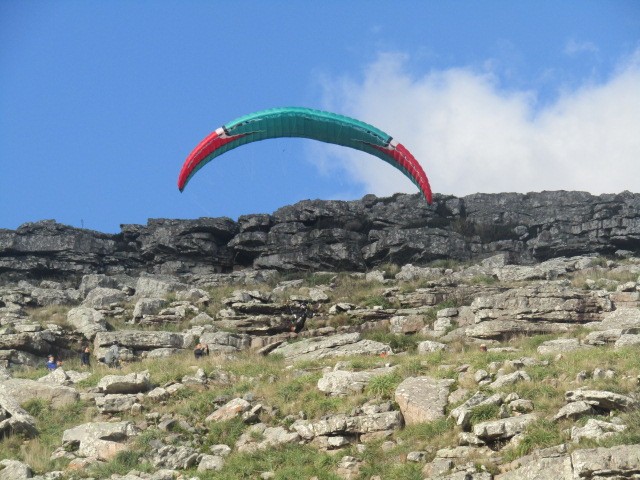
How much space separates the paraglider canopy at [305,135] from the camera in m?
31.3

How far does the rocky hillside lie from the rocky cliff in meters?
0.10

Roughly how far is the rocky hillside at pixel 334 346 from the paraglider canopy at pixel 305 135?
15.5 ft

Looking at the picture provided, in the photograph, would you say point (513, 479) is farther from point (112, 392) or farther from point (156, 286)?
point (156, 286)

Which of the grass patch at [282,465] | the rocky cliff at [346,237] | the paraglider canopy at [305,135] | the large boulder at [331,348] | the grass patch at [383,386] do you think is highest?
the paraglider canopy at [305,135]

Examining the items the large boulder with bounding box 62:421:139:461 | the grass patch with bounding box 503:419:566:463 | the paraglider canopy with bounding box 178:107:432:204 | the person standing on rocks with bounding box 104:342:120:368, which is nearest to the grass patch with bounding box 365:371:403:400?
the grass patch with bounding box 503:419:566:463

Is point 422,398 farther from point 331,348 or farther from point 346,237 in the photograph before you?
point 346,237

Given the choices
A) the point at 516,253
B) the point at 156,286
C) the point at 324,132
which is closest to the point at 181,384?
the point at 324,132

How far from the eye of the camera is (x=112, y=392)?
1870 cm

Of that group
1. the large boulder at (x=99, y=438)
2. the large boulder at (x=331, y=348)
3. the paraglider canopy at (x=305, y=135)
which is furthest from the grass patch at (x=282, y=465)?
the paraglider canopy at (x=305, y=135)

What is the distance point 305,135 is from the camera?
3281cm

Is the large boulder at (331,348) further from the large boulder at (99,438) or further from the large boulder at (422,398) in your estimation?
the large boulder at (99,438)

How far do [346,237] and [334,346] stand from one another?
19995 mm

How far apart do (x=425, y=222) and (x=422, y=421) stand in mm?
30108

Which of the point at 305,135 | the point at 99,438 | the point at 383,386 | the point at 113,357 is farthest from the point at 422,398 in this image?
the point at 305,135
